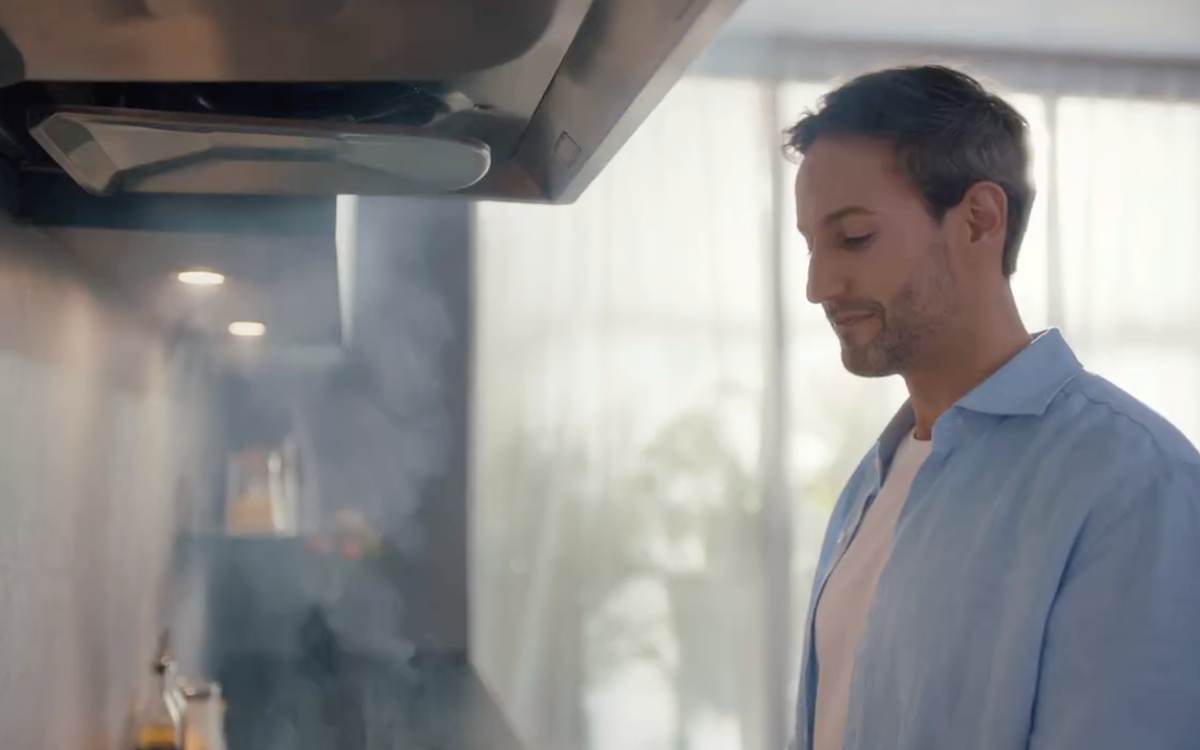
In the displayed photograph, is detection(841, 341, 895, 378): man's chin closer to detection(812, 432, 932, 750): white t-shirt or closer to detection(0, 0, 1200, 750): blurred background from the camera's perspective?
detection(812, 432, 932, 750): white t-shirt

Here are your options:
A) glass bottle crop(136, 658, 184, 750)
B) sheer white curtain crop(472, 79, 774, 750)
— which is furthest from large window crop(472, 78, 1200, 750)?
glass bottle crop(136, 658, 184, 750)

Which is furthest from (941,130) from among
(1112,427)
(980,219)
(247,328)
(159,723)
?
(159,723)

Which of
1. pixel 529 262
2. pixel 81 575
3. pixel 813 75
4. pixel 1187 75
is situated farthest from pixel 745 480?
pixel 81 575

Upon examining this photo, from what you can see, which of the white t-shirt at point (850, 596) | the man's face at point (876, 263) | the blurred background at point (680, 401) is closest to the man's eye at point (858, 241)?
the man's face at point (876, 263)

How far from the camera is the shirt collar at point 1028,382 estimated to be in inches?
44.9

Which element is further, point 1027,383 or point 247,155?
point 1027,383

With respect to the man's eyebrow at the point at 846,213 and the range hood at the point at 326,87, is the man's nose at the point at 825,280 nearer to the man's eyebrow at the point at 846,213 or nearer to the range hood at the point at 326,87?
the man's eyebrow at the point at 846,213

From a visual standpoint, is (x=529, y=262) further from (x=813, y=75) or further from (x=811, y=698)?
(x=811, y=698)

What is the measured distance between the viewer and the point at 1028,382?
1.15 m

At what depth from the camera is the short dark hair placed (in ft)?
4.10

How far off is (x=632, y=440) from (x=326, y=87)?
7.51 ft

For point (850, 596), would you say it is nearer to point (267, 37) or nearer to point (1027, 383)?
point (1027, 383)

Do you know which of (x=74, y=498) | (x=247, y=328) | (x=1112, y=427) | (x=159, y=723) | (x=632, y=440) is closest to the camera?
(x=1112, y=427)

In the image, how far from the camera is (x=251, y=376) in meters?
2.99
